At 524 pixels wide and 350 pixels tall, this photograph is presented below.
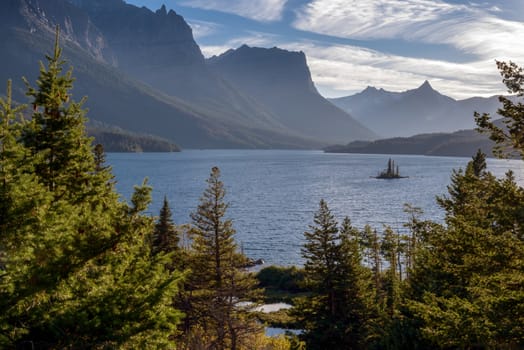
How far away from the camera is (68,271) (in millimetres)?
10016

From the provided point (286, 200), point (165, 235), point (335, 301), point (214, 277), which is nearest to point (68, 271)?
point (214, 277)

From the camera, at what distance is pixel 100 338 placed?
945 centimetres

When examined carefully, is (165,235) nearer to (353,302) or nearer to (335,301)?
(335,301)

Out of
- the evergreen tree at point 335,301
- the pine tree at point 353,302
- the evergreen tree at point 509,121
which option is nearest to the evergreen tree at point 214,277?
the evergreen tree at point 335,301

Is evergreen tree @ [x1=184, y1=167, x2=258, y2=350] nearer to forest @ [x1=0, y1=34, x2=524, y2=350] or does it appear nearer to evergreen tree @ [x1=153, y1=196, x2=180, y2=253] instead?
evergreen tree @ [x1=153, y1=196, x2=180, y2=253]

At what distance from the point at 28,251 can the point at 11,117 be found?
11.1ft

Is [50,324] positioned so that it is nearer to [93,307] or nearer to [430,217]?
[93,307]

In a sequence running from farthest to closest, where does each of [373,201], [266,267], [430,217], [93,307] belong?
[373,201] → [430,217] → [266,267] → [93,307]

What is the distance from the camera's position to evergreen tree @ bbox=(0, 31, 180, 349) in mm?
8977

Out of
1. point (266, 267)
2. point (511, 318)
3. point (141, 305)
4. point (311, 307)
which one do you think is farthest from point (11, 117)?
point (266, 267)

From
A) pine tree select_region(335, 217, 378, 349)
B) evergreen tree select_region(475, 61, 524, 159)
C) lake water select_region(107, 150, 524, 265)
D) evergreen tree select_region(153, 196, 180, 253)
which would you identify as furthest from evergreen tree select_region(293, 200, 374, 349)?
lake water select_region(107, 150, 524, 265)

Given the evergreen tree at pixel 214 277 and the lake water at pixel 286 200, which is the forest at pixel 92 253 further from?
the lake water at pixel 286 200

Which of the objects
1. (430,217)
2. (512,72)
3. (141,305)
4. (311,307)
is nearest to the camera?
(141,305)

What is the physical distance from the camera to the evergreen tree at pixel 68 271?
29.5ft
